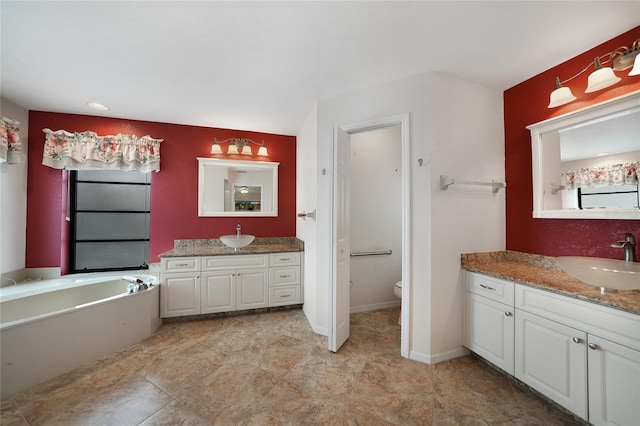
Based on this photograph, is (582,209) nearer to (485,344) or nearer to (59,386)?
(485,344)

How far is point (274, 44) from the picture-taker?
171 centimetres

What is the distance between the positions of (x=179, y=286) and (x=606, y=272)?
3.60 meters

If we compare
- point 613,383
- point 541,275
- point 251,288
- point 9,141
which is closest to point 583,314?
point 613,383

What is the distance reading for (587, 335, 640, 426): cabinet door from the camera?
1.18 metres

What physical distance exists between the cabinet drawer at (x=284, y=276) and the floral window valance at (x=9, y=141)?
292 cm

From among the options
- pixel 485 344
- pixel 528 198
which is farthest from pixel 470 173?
pixel 485 344

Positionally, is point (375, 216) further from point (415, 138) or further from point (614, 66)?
point (614, 66)

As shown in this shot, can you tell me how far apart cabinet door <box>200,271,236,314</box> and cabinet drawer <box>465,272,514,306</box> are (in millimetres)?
2562

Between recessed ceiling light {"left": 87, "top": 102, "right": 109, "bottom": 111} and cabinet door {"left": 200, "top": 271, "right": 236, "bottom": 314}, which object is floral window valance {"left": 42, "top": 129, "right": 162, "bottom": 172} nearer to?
recessed ceiling light {"left": 87, "top": 102, "right": 109, "bottom": 111}

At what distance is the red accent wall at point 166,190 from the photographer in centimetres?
280

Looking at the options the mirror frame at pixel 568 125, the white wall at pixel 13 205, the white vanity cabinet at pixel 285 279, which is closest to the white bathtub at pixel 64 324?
the white wall at pixel 13 205

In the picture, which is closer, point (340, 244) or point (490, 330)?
point (490, 330)

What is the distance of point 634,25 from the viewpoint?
1.55m

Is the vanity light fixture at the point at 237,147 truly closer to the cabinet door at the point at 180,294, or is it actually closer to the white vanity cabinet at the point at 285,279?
the white vanity cabinet at the point at 285,279
